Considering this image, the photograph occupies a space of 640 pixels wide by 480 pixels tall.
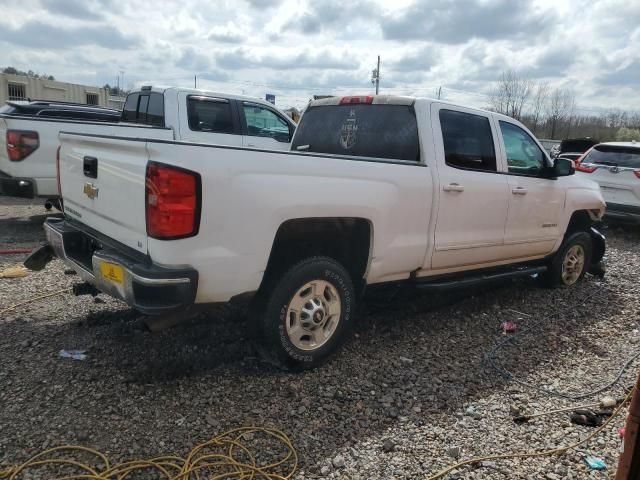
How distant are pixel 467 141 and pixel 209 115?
14.7ft

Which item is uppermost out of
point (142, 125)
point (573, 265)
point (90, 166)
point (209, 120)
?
point (209, 120)

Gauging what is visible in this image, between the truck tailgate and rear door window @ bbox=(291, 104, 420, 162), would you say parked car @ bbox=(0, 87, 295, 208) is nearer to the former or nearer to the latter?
the truck tailgate

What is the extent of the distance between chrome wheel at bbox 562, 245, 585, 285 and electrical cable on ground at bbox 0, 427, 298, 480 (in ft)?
15.1

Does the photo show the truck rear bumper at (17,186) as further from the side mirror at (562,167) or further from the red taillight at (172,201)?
the side mirror at (562,167)

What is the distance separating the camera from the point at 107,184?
3.41m

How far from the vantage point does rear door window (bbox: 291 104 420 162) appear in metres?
4.37

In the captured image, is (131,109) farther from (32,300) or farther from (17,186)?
(32,300)

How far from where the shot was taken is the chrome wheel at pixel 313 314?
365 centimetres

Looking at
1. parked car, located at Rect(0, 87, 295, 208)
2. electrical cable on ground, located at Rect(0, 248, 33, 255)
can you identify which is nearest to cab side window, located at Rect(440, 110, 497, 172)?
parked car, located at Rect(0, 87, 295, 208)

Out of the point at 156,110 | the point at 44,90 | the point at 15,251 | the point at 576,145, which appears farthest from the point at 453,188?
the point at 44,90

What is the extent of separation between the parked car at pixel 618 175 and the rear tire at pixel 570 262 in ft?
12.3

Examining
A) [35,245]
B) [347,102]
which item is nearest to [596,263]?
[347,102]

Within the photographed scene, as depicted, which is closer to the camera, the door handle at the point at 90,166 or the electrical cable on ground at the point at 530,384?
the door handle at the point at 90,166

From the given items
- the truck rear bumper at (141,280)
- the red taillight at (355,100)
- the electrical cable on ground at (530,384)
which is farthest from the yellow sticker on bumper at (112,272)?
the electrical cable on ground at (530,384)
